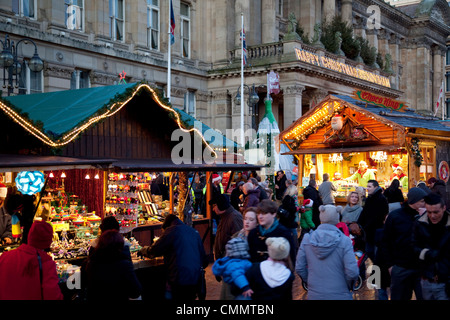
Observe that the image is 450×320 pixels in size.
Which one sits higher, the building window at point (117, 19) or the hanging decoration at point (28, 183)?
the building window at point (117, 19)

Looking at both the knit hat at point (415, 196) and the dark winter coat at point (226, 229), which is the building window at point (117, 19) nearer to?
the dark winter coat at point (226, 229)

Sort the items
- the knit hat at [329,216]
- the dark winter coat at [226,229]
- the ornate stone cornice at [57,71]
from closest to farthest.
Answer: the knit hat at [329,216] < the dark winter coat at [226,229] < the ornate stone cornice at [57,71]

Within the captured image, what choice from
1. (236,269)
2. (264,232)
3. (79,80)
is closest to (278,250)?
(236,269)

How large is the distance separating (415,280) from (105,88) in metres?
6.38

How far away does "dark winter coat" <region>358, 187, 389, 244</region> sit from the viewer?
9516 millimetres

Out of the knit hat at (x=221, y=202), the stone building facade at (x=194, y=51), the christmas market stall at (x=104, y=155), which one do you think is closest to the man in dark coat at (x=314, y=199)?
the christmas market stall at (x=104, y=155)

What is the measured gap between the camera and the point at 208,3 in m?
Answer: 33.8

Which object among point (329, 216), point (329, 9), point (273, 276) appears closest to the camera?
point (273, 276)

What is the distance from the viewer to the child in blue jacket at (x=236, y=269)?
5.00m

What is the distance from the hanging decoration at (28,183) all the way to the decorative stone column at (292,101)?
2364 centimetres

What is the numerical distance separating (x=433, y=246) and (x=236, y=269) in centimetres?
227

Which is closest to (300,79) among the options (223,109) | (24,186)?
(223,109)

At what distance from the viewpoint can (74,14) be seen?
25219mm

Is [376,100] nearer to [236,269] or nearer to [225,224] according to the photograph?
[225,224]
